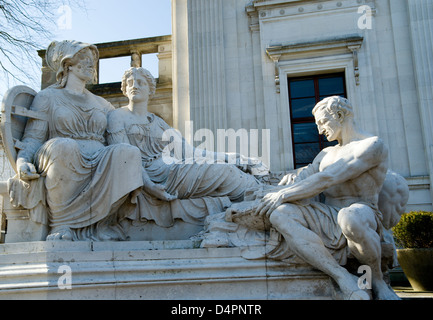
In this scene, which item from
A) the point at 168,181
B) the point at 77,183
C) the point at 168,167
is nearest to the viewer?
the point at 77,183

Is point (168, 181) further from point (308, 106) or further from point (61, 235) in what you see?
point (308, 106)

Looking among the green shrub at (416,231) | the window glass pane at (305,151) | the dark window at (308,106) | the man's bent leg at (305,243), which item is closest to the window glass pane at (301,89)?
the dark window at (308,106)

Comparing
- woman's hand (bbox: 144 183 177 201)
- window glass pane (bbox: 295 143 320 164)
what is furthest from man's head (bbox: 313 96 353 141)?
window glass pane (bbox: 295 143 320 164)

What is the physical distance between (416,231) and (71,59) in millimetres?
6258

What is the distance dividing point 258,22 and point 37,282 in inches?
399

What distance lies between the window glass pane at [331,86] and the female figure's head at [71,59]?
8389mm

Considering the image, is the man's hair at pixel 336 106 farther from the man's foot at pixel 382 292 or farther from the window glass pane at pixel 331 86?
the window glass pane at pixel 331 86

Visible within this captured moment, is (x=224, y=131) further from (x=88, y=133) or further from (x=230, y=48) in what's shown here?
(x=88, y=133)

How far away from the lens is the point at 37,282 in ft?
9.63

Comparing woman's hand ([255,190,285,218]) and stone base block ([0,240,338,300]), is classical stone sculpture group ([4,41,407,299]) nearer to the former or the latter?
woman's hand ([255,190,285,218])

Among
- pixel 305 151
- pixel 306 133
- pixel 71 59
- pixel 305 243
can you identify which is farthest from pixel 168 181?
pixel 306 133

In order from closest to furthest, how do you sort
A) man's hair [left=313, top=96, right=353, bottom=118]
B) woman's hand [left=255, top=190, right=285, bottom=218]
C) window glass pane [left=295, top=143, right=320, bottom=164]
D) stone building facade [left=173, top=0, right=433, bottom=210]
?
woman's hand [left=255, top=190, right=285, bottom=218]
man's hair [left=313, top=96, right=353, bottom=118]
stone building facade [left=173, top=0, right=433, bottom=210]
window glass pane [left=295, top=143, right=320, bottom=164]

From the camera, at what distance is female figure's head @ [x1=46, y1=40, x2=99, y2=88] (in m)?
4.16

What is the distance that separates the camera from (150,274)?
3119 millimetres
